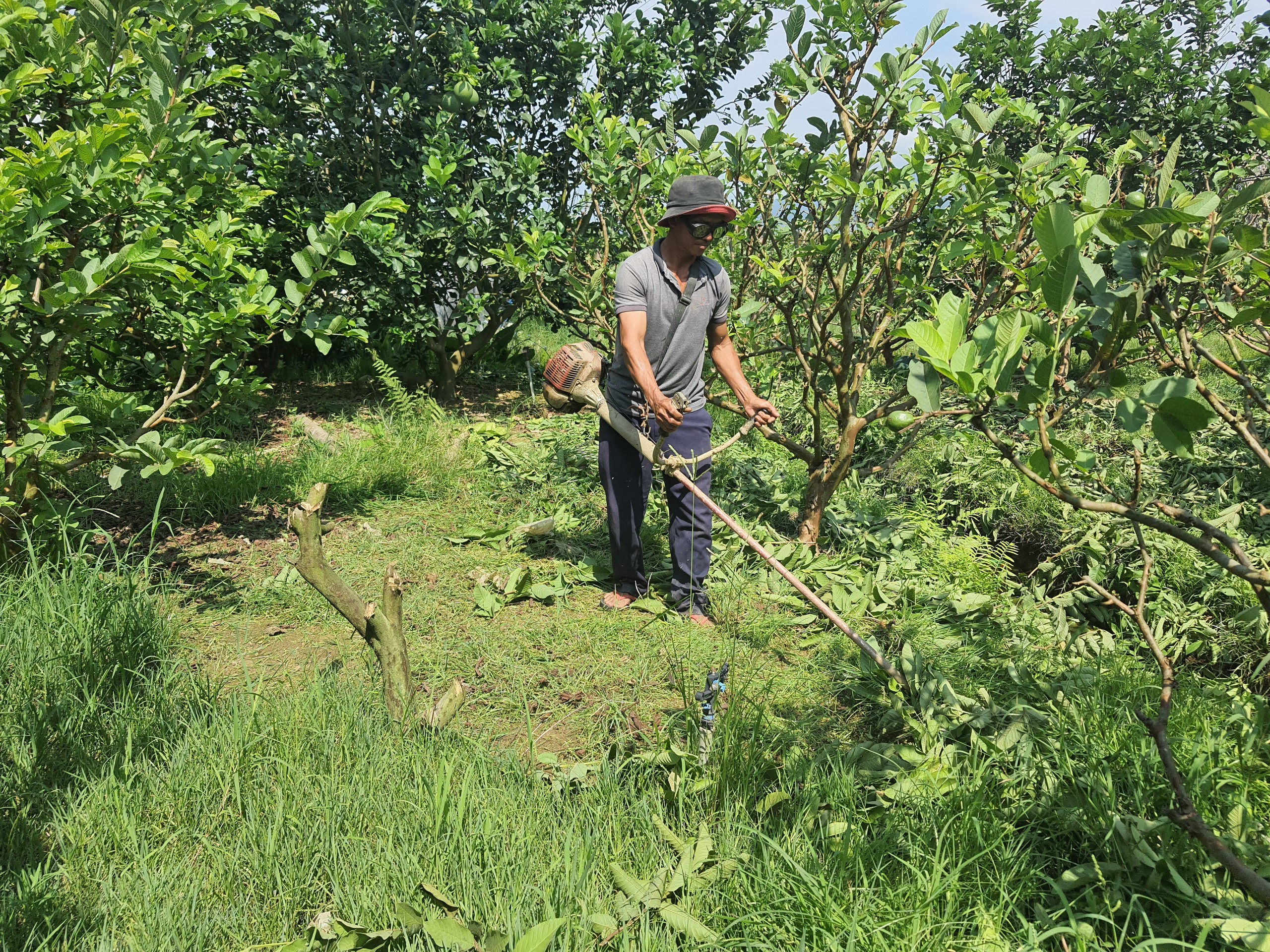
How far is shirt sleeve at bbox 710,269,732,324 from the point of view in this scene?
3.76 meters

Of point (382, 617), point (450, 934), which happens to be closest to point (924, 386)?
point (450, 934)

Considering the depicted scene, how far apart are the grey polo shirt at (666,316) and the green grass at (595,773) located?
98cm

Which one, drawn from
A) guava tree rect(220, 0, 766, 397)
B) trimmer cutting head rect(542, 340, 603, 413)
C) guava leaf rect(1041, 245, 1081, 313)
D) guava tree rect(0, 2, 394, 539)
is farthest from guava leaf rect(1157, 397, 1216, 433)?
guava tree rect(220, 0, 766, 397)

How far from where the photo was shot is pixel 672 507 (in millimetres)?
3787

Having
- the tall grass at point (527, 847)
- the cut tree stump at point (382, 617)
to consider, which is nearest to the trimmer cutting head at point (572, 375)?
the cut tree stump at point (382, 617)

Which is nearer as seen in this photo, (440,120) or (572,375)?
(572,375)

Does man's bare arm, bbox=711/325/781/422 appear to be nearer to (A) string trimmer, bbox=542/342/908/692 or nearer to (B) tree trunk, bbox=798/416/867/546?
(A) string trimmer, bbox=542/342/908/692

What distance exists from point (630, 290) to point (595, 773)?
1896 mm

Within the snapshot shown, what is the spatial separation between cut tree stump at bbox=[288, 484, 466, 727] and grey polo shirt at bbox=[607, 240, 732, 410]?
1.45m

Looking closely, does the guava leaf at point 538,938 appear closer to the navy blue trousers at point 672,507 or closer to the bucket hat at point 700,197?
the navy blue trousers at point 672,507

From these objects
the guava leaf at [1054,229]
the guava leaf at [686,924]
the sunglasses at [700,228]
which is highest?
the guava leaf at [1054,229]

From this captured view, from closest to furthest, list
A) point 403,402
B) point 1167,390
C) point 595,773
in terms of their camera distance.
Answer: point 1167,390 → point 595,773 → point 403,402

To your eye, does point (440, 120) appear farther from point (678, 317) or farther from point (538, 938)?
point (538, 938)

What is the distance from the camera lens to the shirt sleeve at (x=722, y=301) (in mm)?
3764
